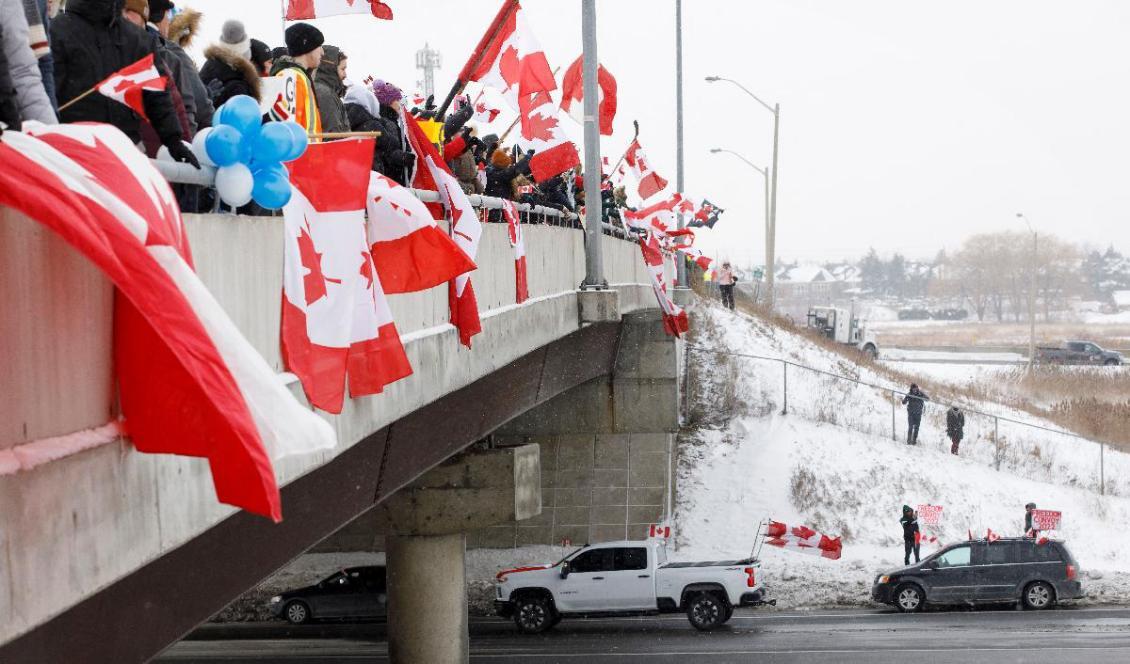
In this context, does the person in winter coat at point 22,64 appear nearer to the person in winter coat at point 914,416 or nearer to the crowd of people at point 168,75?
the crowd of people at point 168,75

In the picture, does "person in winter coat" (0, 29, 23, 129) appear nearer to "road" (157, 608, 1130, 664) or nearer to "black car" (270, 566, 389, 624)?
"road" (157, 608, 1130, 664)

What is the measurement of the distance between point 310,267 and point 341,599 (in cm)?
1993

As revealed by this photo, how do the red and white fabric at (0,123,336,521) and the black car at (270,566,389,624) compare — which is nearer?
the red and white fabric at (0,123,336,521)

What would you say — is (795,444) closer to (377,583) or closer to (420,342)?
(377,583)

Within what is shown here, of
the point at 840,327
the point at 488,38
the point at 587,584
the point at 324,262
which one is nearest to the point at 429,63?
the point at 840,327

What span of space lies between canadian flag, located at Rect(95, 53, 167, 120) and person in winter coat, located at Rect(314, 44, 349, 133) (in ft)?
11.0

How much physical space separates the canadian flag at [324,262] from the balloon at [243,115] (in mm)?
1115

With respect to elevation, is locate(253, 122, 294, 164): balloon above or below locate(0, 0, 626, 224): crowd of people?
below

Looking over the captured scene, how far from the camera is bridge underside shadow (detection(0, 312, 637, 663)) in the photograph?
18.9ft

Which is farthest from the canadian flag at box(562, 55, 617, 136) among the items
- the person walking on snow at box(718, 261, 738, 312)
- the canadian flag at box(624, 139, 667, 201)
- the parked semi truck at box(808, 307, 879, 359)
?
the parked semi truck at box(808, 307, 879, 359)

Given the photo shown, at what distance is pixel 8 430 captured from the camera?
4.35m

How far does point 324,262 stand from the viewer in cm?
716

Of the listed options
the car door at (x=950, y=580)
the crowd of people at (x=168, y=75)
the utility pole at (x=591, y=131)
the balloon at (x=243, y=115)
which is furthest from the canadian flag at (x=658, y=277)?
the balloon at (x=243, y=115)

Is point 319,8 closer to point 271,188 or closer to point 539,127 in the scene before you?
point 539,127
